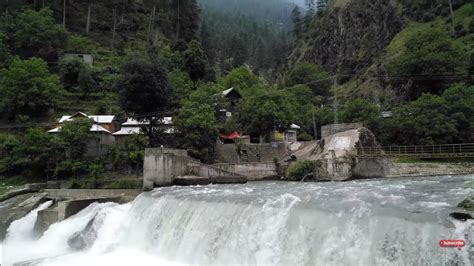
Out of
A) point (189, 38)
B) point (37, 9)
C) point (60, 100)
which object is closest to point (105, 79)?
point (60, 100)

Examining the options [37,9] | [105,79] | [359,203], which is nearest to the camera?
[359,203]

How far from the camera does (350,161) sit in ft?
109

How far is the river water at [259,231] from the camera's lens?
11.3 m

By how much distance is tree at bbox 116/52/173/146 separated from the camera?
37594 mm

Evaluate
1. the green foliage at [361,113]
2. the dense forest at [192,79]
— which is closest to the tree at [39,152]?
the dense forest at [192,79]

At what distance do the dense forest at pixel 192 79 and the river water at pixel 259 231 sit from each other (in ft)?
41.3

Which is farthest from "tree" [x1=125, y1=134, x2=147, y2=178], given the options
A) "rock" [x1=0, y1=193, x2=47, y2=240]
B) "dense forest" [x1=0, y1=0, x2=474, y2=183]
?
"rock" [x1=0, y1=193, x2=47, y2=240]

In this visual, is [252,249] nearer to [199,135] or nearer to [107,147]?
[199,135]

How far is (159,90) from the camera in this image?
3862cm

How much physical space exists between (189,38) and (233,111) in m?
32.9

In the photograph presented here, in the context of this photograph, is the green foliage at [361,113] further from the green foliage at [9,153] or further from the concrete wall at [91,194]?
the green foliage at [9,153]

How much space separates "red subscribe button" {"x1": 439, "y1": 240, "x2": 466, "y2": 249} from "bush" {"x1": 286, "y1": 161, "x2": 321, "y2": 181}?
23589 mm

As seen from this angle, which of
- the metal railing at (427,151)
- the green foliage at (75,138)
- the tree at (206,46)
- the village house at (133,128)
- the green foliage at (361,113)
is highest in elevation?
the tree at (206,46)

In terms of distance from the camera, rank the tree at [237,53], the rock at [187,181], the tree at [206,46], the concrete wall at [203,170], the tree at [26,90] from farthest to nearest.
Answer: the tree at [237,53] → the tree at [206,46] → the tree at [26,90] → the concrete wall at [203,170] → the rock at [187,181]
